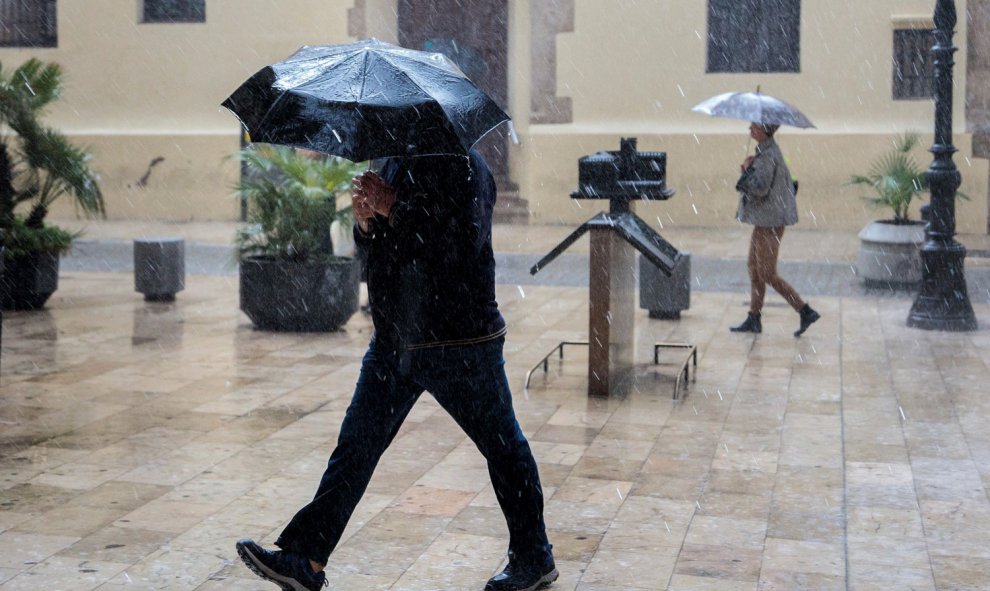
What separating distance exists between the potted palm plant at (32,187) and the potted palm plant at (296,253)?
6.19ft

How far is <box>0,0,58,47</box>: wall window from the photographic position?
21.3 meters

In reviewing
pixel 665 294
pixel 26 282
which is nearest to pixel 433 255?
pixel 665 294

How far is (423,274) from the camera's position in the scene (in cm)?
448

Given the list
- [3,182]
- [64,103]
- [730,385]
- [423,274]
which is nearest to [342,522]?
[423,274]

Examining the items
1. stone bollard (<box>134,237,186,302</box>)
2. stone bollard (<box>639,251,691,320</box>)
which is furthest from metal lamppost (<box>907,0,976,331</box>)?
stone bollard (<box>134,237,186,302</box>)

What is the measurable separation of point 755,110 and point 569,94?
9.22 metres

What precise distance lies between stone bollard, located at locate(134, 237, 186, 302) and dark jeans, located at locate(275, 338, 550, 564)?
8053 mm

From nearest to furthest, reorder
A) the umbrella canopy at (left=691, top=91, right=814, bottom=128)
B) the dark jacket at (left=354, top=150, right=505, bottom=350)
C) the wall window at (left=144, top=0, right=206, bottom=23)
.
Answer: the dark jacket at (left=354, top=150, right=505, bottom=350) < the umbrella canopy at (left=691, top=91, right=814, bottom=128) < the wall window at (left=144, top=0, right=206, bottom=23)

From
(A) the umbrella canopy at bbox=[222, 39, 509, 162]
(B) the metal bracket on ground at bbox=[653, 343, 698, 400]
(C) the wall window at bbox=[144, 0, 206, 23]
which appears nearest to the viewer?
(A) the umbrella canopy at bbox=[222, 39, 509, 162]

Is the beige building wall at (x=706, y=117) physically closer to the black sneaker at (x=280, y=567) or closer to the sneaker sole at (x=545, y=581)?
the sneaker sole at (x=545, y=581)

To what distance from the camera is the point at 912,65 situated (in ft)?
60.9

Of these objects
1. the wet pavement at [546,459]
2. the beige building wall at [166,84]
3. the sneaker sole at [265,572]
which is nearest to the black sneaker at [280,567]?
the sneaker sole at [265,572]

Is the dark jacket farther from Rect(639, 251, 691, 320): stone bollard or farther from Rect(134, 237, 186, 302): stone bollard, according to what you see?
Rect(134, 237, 186, 302): stone bollard

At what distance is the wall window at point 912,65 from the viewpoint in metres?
18.5
